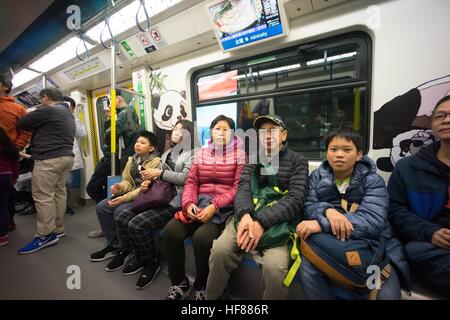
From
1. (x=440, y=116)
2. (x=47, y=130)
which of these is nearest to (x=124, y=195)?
(x=47, y=130)

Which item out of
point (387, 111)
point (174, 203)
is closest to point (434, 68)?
point (387, 111)

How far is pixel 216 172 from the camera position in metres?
1.78

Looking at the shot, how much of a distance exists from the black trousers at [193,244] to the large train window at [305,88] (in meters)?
1.38

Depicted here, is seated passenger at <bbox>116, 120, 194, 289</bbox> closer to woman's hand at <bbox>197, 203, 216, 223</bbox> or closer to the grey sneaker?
woman's hand at <bbox>197, 203, 216, 223</bbox>

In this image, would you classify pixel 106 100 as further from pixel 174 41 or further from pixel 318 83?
pixel 318 83

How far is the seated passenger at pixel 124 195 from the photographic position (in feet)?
6.64

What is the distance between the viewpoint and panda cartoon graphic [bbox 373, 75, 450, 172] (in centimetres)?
154

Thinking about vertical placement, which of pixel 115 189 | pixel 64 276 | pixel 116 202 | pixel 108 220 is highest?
pixel 115 189

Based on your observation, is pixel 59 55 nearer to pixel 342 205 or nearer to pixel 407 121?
pixel 342 205

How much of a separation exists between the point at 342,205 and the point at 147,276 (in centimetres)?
164

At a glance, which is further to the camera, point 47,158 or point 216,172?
point 47,158

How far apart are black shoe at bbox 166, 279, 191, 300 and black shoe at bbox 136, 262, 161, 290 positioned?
265mm

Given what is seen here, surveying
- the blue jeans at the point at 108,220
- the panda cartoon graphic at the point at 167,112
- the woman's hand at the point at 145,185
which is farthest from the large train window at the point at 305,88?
the blue jeans at the point at 108,220

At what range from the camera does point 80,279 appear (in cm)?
176
